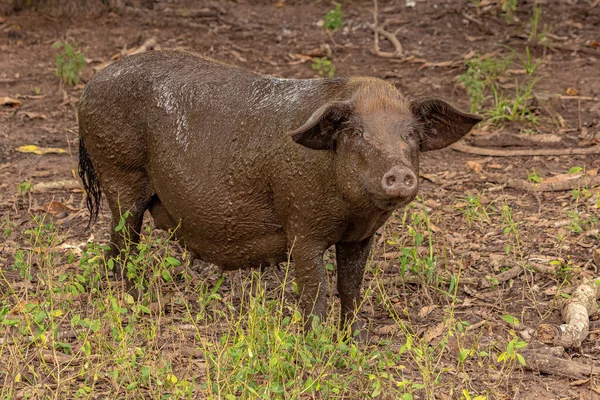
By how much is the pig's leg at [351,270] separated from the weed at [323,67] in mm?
4417

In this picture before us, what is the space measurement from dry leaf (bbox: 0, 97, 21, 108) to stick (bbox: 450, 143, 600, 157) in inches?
160

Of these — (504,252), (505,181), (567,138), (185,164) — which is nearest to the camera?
(185,164)

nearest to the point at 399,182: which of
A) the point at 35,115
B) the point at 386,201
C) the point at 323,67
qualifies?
the point at 386,201

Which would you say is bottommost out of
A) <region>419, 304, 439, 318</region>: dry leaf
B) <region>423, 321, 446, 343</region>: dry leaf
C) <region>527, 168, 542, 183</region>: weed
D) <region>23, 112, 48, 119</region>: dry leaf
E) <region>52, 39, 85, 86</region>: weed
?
<region>419, 304, 439, 318</region>: dry leaf

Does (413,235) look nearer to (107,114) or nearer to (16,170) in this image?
(107,114)

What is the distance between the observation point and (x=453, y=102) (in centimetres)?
839

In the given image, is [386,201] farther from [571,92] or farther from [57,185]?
[571,92]

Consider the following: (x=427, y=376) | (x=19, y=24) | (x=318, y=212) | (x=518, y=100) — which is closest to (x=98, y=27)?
(x=19, y=24)

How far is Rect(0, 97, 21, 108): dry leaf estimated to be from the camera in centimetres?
886

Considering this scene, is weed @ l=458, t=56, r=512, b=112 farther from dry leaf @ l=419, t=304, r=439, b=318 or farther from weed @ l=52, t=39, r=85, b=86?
weed @ l=52, t=39, r=85, b=86

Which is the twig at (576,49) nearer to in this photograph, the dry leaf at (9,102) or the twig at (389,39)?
the twig at (389,39)

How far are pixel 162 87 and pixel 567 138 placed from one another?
4018 millimetres

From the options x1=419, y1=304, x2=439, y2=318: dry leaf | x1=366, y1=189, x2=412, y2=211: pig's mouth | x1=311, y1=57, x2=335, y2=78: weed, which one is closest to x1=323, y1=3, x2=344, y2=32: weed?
x1=311, y1=57, x2=335, y2=78: weed

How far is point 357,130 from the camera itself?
14.2ft
